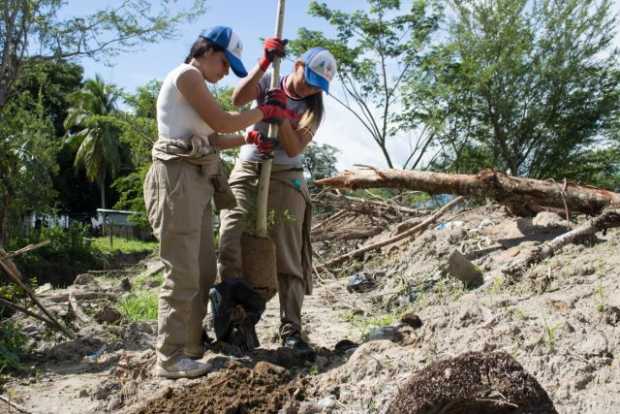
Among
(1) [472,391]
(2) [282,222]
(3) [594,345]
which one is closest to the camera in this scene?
(1) [472,391]

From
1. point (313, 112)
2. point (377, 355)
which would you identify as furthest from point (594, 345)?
point (313, 112)

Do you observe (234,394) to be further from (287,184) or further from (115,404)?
(287,184)

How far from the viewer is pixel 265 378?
3.04 metres

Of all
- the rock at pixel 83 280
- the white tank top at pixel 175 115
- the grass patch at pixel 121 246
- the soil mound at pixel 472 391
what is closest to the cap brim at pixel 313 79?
Answer: the white tank top at pixel 175 115

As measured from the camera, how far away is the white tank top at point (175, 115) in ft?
10.7

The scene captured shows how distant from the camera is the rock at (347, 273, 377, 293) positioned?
20.4 ft

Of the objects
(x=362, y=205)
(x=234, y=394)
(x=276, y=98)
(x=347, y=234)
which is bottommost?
(x=234, y=394)

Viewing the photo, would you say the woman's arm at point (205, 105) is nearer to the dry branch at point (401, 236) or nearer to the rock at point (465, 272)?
the rock at point (465, 272)

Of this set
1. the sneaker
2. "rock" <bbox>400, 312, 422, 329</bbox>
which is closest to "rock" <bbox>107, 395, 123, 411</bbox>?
the sneaker

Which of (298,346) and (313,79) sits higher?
(313,79)

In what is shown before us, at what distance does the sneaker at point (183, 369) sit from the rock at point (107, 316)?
1.74 m

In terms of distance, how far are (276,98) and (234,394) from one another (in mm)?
1651

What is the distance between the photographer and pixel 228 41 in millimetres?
3320

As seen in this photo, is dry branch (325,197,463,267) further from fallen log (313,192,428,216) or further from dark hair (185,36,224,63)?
dark hair (185,36,224,63)
